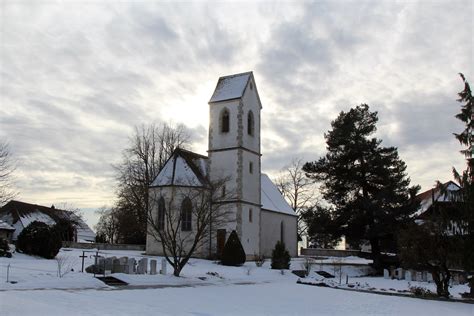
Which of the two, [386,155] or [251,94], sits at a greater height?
[251,94]

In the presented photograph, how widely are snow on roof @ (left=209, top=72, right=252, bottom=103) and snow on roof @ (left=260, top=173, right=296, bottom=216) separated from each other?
10628 millimetres

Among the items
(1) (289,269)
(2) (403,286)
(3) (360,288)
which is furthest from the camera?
(1) (289,269)

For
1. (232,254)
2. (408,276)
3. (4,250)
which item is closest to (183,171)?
(232,254)

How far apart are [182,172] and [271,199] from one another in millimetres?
12221

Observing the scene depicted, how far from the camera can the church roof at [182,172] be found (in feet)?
129

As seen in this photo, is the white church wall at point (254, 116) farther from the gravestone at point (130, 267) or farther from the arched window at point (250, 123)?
the gravestone at point (130, 267)

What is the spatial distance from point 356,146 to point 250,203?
9712mm

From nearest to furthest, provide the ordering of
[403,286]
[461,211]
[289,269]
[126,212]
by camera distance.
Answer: [461,211], [403,286], [289,269], [126,212]

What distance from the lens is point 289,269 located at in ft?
115

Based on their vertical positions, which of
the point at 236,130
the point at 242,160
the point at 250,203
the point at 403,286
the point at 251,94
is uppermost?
the point at 251,94

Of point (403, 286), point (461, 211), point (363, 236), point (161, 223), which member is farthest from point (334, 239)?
point (461, 211)

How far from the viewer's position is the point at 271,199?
49344 mm

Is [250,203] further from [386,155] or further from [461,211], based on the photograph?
[461,211]

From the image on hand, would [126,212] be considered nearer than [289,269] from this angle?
No
